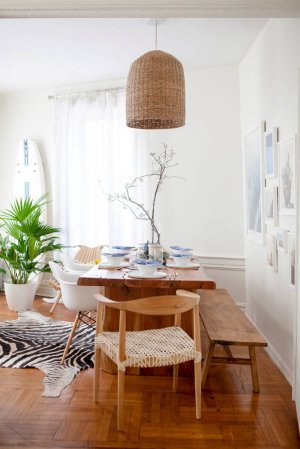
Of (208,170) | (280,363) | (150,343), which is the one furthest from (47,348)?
(208,170)

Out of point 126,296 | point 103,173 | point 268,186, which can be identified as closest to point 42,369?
point 126,296

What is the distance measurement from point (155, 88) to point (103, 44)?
1.32m

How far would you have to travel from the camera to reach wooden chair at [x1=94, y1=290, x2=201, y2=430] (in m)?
2.21

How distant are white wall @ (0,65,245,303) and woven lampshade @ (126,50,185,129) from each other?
5.46ft

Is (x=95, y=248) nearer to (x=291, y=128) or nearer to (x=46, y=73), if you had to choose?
(x=46, y=73)

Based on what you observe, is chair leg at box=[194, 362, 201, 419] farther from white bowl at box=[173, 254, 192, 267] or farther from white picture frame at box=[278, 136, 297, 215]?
white picture frame at box=[278, 136, 297, 215]

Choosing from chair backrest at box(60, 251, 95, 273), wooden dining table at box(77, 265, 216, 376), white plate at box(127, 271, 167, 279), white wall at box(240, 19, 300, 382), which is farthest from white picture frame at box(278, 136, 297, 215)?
chair backrest at box(60, 251, 95, 273)

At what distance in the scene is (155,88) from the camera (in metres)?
3.02

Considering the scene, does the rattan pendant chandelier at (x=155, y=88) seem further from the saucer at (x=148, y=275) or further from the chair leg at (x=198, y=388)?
the chair leg at (x=198, y=388)

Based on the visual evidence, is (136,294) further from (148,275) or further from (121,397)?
(121,397)

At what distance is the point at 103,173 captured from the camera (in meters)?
5.27

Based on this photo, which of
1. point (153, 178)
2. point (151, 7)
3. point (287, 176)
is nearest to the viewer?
point (151, 7)

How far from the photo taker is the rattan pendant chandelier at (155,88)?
3020mm

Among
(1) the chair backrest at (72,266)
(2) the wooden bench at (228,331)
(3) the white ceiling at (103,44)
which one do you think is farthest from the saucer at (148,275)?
(3) the white ceiling at (103,44)
